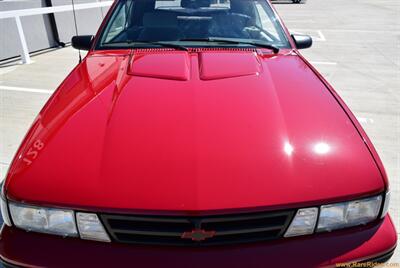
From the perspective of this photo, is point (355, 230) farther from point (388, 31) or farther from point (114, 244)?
point (388, 31)

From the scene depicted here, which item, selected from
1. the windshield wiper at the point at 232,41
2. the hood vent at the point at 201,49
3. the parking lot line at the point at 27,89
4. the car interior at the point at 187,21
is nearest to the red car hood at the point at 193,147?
the hood vent at the point at 201,49

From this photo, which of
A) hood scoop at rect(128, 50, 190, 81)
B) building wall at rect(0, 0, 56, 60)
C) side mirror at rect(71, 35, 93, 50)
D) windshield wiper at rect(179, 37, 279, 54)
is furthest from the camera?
building wall at rect(0, 0, 56, 60)

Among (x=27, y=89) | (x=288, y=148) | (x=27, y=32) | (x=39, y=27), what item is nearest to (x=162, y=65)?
(x=288, y=148)

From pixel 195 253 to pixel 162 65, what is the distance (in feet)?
4.22

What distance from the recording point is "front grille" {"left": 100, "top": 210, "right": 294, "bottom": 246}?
1415 mm

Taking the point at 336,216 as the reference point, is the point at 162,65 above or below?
above

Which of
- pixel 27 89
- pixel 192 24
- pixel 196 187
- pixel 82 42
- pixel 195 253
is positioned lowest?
pixel 27 89

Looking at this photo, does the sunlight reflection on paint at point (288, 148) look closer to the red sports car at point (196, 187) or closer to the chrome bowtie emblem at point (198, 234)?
the red sports car at point (196, 187)

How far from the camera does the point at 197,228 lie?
1.42 meters

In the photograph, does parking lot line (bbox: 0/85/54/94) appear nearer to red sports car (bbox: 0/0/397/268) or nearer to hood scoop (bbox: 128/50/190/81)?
hood scoop (bbox: 128/50/190/81)

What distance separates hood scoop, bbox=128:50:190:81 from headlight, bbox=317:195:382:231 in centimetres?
109

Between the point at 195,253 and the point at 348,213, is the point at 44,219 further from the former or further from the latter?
the point at 348,213

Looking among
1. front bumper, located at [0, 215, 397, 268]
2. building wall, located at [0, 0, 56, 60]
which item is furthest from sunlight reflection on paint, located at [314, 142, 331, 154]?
building wall, located at [0, 0, 56, 60]

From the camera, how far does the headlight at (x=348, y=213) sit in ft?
4.91
